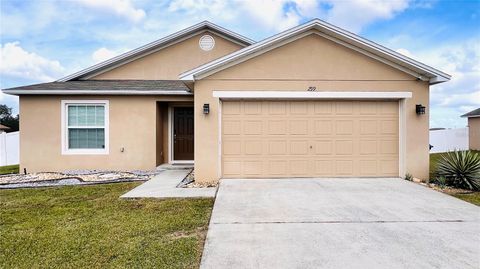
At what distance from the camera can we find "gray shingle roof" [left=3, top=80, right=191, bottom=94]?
36.0 feet

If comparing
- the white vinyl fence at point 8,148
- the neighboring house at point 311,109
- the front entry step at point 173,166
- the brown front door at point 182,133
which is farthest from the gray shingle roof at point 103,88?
the white vinyl fence at point 8,148

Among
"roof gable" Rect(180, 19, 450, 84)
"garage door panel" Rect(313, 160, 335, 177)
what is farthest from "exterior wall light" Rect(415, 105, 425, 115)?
"garage door panel" Rect(313, 160, 335, 177)

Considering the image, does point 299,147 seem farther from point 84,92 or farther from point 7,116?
point 7,116

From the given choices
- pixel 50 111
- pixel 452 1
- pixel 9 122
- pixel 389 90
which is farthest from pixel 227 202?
pixel 9 122

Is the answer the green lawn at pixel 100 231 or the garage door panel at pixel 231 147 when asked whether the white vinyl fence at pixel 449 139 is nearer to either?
the garage door panel at pixel 231 147

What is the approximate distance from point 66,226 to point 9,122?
51.2 meters

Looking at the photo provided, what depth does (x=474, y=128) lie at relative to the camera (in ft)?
73.7

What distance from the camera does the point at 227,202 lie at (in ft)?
21.8

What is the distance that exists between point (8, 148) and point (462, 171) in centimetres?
1966

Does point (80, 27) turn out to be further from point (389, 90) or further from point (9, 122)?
point (9, 122)

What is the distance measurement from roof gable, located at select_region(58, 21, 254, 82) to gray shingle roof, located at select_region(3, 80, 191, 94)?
0.88 meters

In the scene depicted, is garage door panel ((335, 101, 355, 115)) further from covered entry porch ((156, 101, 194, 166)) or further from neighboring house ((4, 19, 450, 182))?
covered entry porch ((156, 101, 194, 166))

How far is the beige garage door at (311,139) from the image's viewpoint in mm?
9281

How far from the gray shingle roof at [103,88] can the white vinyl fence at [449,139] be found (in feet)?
66.6
